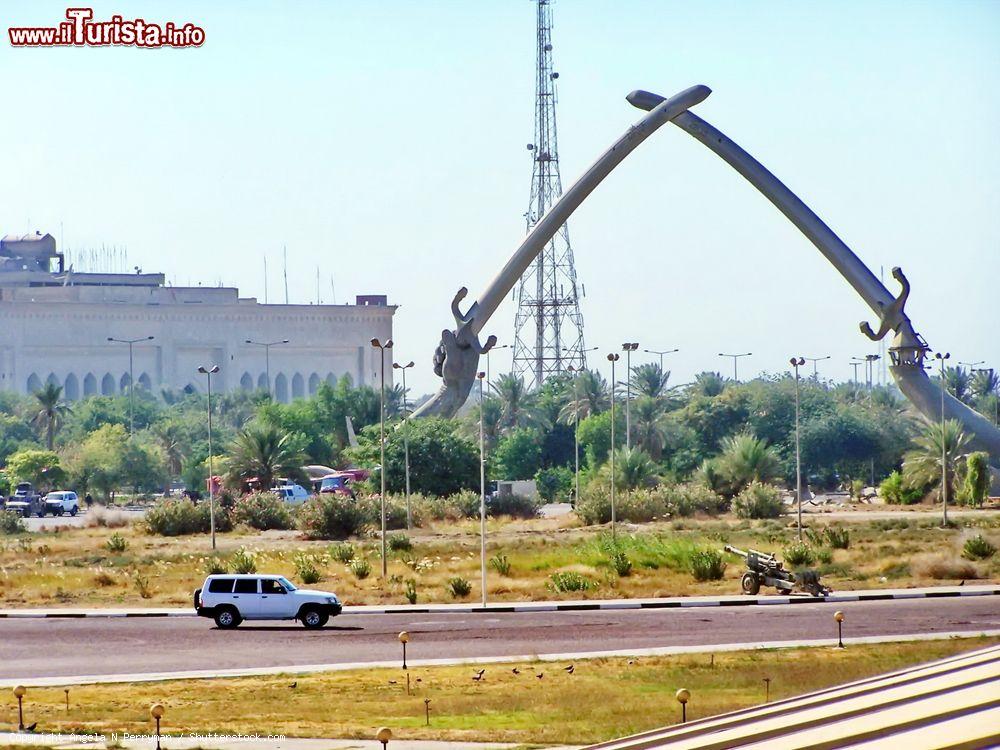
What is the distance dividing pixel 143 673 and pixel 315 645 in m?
4.34

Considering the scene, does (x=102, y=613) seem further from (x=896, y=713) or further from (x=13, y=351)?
(x=13, y=351)

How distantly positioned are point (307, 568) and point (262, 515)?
22.8 m

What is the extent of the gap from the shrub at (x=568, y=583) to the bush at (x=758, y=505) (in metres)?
26.2

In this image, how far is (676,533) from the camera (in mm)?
57625

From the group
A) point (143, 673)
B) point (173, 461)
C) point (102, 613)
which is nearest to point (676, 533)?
point (102, 613)

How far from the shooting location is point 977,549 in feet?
148

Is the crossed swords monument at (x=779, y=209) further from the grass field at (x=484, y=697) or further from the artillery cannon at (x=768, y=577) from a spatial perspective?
the grass field at (x=484, y=697)

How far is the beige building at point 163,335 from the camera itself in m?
158

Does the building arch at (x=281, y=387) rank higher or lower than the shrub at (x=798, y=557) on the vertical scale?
higher

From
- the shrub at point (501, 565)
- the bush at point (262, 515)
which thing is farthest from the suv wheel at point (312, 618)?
the bush at point (262, 515)

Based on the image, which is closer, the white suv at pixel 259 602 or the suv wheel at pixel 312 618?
the suv wheel at pixel 312 618

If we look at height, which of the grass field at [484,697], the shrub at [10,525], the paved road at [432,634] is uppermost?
the shrub at [10,525]

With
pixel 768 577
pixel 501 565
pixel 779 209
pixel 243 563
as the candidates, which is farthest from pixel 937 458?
pixel 243 563

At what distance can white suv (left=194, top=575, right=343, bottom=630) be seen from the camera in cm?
3509
